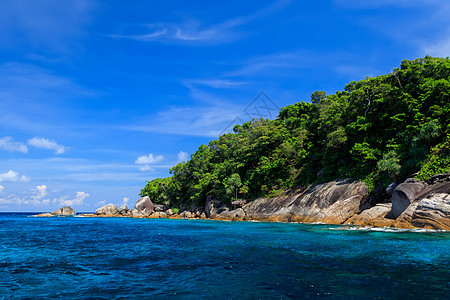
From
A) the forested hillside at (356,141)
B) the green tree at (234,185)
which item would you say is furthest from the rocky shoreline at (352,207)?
the green tree at (234,185)

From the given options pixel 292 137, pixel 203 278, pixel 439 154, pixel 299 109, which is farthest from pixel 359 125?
pixel 203 278

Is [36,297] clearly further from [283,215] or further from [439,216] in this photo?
[283,215]

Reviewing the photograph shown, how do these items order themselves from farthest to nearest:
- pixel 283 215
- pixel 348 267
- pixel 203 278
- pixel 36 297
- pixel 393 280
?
pixel 283 215 < pixel 348 267 < pixel 203 278 < pixel 393 280 < pixel 36 297

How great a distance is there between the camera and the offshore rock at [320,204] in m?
33.2

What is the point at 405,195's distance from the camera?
25.6 m

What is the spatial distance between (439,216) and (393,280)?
1694cm

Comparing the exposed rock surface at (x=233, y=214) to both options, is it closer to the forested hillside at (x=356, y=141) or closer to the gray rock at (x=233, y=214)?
the gray rock at (x=233, y=214)

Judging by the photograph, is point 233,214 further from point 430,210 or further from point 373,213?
point 430,210

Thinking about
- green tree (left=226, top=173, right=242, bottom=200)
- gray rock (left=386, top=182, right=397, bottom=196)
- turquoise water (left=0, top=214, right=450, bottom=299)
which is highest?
green tree (left=226, top=173, right=242, bottom=200)

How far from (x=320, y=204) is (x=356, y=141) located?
10025 millimetres

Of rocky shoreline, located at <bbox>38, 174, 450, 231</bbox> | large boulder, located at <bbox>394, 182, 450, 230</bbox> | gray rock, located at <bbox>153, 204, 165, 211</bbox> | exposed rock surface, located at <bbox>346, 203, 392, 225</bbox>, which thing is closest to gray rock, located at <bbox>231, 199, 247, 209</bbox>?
rocky shoreline, located at <bbox>38, 174, 450, 231</bbox>

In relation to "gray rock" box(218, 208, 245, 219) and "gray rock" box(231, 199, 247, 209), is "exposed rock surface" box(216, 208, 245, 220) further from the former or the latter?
"gray rock" box(231, 199, 247, 209)

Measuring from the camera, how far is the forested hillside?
30.2 meters

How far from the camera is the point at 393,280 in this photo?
9.42 meters
